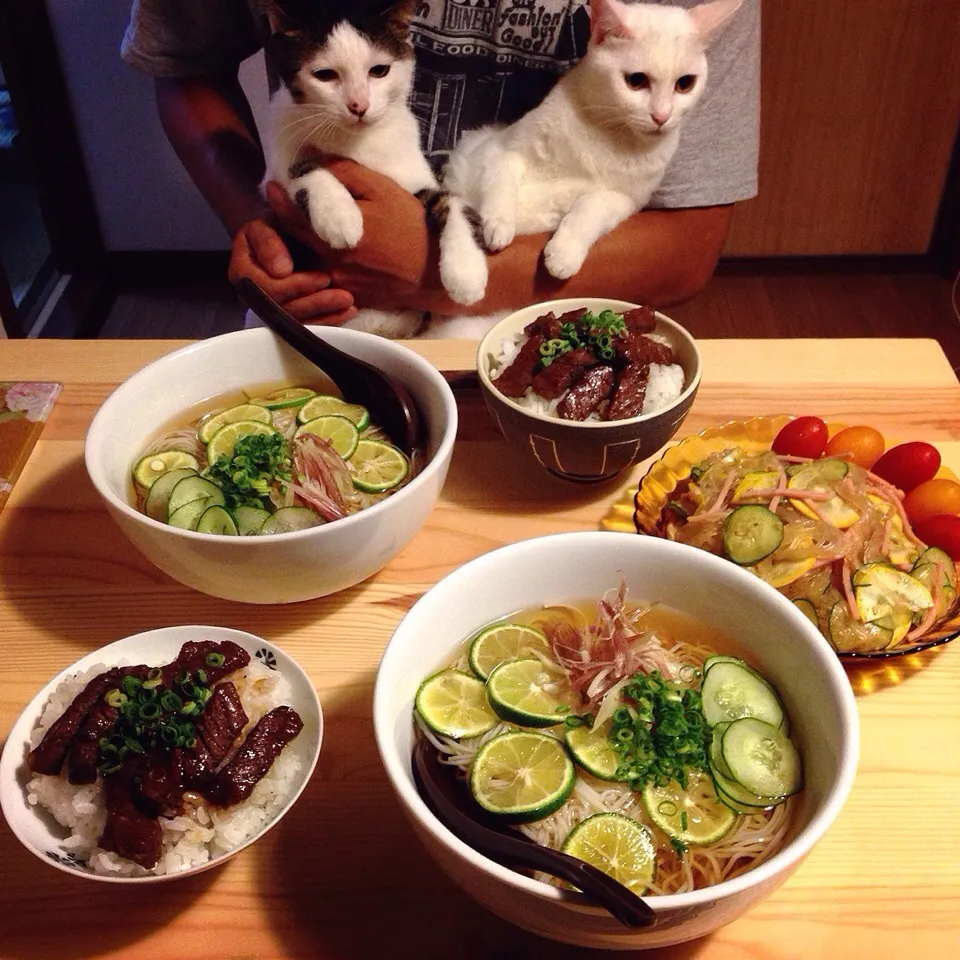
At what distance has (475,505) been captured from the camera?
44.1 inches

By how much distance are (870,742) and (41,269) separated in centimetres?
335

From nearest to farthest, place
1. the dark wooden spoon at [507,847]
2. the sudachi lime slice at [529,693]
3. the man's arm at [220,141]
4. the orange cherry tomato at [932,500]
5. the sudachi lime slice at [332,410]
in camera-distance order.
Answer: the dark wooden spoon at [507,847] < the sudachi lime slice at [529,693] < the orange cherry tomato at [932,500] < the sudachi lime slice at [332,410] < the man's arm at [220,141]

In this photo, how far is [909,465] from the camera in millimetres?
1054

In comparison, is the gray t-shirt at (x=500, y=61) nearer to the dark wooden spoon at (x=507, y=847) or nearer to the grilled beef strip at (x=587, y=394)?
the grilled beef strip at (x=587, y=394)

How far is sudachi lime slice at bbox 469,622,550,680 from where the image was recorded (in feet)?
2.64

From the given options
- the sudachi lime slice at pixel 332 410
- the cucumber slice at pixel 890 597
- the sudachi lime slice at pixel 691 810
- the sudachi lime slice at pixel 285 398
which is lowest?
the cucumber slice at pixel 890 597

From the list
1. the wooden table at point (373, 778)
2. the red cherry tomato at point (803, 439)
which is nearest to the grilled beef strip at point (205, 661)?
the wooden table at point (373, 778)

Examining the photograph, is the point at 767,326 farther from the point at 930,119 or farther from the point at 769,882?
the point at 769,882

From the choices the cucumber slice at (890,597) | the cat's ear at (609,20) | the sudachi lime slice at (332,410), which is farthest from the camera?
the cat's ear at (609,20)

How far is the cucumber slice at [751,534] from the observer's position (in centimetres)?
93

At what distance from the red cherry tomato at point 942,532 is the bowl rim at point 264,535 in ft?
1.85

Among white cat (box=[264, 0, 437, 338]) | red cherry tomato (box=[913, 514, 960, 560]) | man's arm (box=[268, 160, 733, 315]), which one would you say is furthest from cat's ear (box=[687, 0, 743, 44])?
red cherry tomato (box=[913, 514, 960, 560])

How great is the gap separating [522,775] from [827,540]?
453mm

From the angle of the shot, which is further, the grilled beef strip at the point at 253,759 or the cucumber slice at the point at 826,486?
the cucumber slice at the point at 826,486
